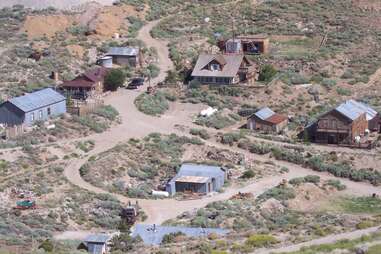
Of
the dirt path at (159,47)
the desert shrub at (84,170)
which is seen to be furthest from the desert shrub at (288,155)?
the dirt path at (159,47)

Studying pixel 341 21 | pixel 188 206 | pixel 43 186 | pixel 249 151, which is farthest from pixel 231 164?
pixel 341 21

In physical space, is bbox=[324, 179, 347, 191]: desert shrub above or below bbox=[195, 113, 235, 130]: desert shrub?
below

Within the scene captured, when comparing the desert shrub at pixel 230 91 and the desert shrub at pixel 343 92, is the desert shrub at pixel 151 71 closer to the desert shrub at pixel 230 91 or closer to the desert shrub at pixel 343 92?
the desert shrub at pixel 230 91

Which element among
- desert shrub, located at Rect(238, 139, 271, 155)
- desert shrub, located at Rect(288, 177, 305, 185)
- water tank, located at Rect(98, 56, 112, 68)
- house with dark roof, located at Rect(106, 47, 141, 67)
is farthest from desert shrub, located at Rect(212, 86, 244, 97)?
desert shrub, located at Rect(288, 177, 305, 185)

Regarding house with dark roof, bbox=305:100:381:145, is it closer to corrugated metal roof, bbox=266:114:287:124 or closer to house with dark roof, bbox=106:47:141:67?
corrugated metal roof, bbox=266:114:287:124

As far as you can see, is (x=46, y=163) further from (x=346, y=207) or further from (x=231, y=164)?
(x=346, y=207)

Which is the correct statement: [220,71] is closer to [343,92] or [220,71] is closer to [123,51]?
[123,51]

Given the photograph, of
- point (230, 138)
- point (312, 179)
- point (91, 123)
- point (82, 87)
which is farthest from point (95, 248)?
point (82, 87)
